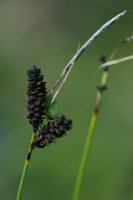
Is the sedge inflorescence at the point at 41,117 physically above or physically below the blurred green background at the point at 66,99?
below

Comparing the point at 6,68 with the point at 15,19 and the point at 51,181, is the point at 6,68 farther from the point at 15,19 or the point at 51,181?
the point at 51,181

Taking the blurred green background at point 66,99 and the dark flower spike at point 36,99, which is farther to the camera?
the blurred green background at point 66,99

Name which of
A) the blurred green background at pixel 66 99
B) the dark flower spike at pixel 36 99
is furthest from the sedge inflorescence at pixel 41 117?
the blurred green background at pixel 66 99

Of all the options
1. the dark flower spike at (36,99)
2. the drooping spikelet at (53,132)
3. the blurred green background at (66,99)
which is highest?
the blurred green background at (66,99)

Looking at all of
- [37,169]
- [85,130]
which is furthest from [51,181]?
[85,130]

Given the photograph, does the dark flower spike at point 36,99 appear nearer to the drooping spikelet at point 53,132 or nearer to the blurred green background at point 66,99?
the drooping spikelet at point 53,132

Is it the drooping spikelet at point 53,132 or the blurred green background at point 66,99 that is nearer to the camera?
the drooping spikelet at point 53,132

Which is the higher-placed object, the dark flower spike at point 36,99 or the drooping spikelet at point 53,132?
the dark flower spike at point 36,99
